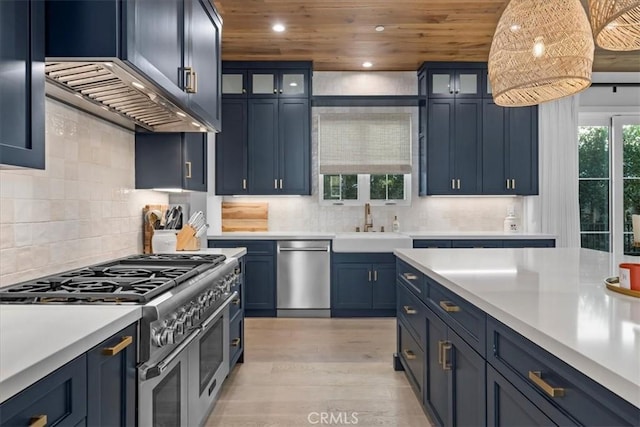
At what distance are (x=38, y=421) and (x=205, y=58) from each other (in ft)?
7.07

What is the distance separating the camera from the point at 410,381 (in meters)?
2.85

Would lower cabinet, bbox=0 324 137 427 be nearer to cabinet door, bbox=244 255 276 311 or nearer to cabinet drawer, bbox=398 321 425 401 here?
cabinet drawer, bbox=398 321 425 401

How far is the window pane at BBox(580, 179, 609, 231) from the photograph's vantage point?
5.30m

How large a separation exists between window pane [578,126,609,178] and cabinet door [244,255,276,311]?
12.8ft

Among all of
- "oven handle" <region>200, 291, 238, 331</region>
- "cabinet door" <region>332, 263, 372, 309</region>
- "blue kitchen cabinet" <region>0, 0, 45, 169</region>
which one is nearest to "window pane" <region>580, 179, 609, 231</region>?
"cabinet door" <region>332, 263, 372, 309</region>

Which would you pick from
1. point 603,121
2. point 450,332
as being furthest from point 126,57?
point 603,121

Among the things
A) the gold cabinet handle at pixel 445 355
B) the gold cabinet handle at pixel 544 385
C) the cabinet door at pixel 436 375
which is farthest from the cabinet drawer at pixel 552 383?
the cabinet door at pixel 436 375

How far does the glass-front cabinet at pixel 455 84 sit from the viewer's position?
498cm

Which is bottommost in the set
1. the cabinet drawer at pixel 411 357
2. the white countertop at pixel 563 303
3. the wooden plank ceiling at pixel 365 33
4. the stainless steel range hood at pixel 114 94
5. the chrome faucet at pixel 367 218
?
the cabinet drawer at pixel 411 357

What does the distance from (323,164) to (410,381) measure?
9.68 feet

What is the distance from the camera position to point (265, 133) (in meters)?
4.98

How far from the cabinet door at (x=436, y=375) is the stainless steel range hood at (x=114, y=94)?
1.65 metres

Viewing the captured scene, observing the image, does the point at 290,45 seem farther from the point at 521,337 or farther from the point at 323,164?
the point at 521,337

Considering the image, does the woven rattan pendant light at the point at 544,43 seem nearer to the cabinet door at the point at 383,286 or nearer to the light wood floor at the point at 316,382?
the light wood floor at the point at 316,382
